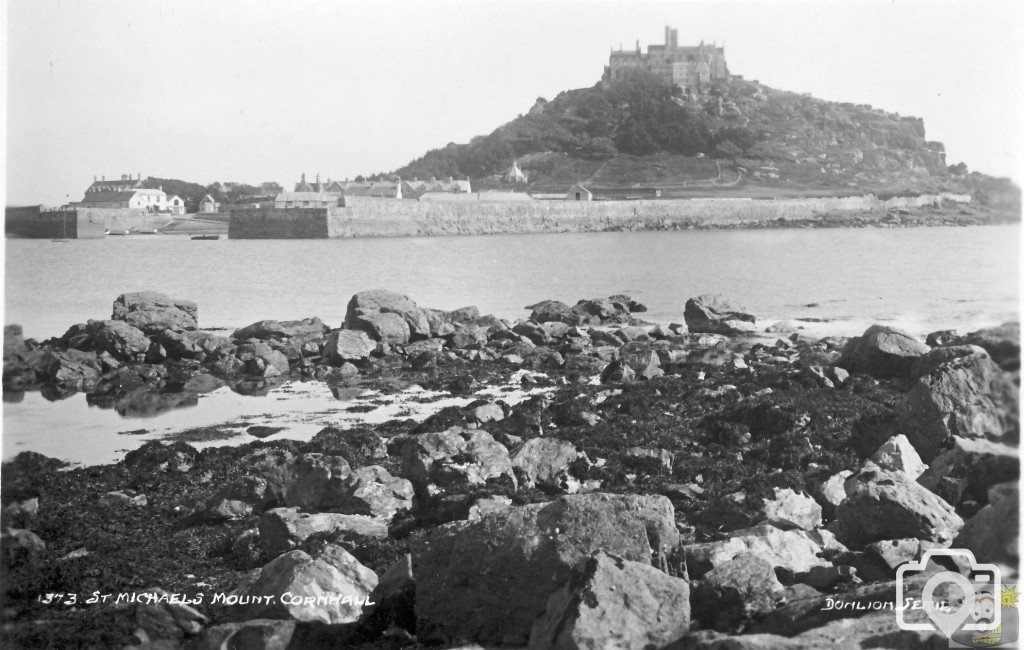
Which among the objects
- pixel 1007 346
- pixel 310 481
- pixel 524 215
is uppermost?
pixel 524 215

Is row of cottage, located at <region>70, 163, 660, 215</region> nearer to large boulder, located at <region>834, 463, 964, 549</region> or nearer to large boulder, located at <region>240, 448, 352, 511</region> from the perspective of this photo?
large boulder, located at <region>240, 448, 352, 511</region>

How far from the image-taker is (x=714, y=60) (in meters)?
51.2

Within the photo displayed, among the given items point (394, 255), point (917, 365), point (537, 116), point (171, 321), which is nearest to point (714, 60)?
point (394, 255)

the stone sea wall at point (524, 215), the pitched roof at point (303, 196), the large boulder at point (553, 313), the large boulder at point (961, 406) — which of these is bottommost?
the large boulder at point (553, 313)

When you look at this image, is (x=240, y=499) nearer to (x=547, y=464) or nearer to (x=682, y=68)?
(x=547, y=464)

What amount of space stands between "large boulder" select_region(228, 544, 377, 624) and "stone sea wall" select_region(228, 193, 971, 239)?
50.1 meters

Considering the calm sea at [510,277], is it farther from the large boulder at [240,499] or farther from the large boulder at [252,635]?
the large boulder at [252,635]

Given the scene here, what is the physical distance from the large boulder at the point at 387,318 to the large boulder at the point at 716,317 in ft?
18.0

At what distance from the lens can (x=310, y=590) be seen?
5176mm

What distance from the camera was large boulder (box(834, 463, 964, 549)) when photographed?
5.54 metres

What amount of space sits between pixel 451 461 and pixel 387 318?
9.66m

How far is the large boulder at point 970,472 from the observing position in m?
6.32

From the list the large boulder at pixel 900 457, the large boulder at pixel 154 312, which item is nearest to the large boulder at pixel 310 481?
the large boulder at pixel 900 457

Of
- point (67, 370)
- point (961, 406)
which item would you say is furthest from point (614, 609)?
point (67, 370)
